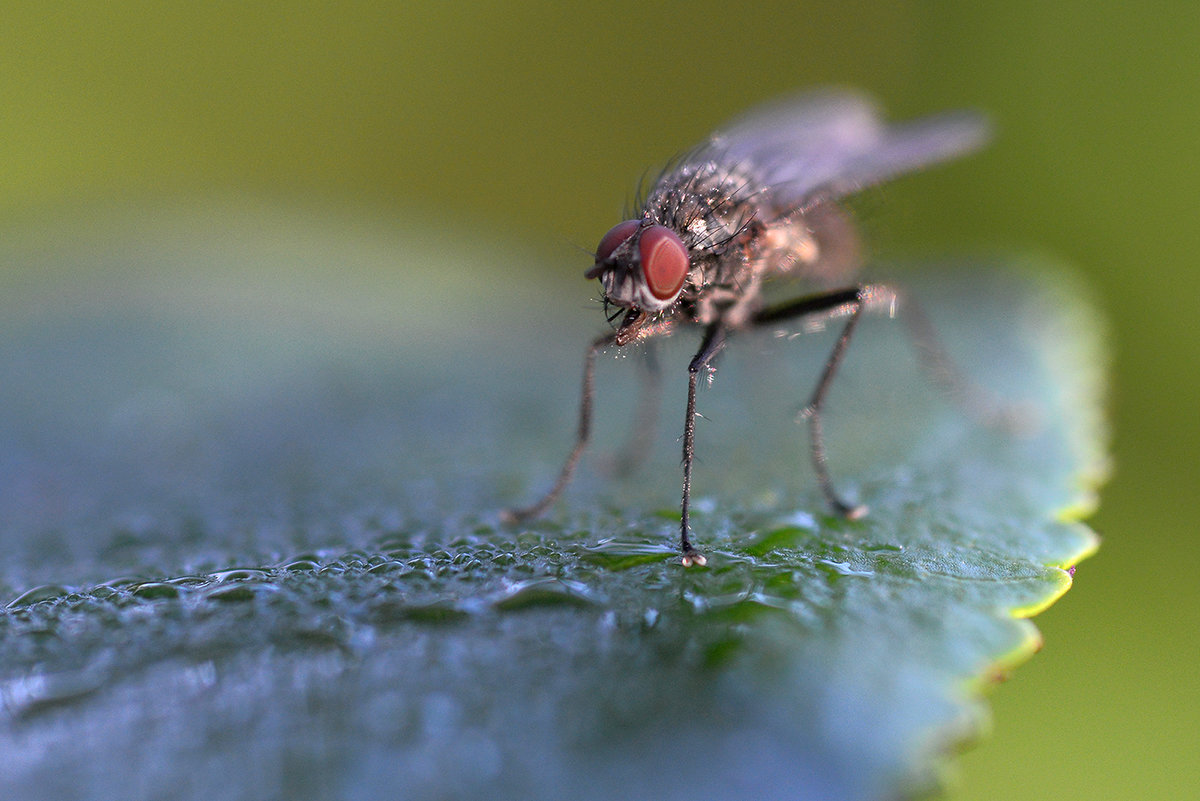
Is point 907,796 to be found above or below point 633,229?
below

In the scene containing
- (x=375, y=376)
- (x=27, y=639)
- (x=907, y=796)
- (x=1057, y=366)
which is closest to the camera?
(x=907, y=796)

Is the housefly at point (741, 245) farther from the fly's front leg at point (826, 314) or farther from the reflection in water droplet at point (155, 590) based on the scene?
the reflection in water droplet at point (155, 590)

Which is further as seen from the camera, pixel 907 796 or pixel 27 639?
pixel 27 639

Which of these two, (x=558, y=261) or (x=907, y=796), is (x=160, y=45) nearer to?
(x=558, y=261)

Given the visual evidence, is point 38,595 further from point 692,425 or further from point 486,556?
point 692,425

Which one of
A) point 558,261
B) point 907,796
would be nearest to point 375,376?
point 907,796

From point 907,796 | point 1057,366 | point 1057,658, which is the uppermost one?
point 1057,366

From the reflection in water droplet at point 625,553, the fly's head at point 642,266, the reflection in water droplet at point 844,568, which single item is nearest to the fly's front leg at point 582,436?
the fly's head at point 642,266

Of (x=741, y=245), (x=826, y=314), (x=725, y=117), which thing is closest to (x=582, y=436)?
(x=741, y=245)
